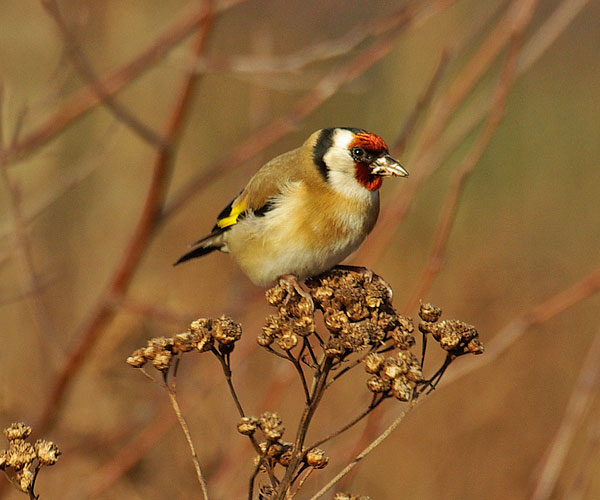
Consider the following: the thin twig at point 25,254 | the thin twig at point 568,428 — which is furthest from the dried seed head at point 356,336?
the thin twig at point 25,254

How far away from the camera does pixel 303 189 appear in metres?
3.33

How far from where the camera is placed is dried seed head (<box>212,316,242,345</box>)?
75.4 inches

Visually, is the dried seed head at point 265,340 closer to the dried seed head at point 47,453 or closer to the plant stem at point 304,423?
the plant stem at point 304,423

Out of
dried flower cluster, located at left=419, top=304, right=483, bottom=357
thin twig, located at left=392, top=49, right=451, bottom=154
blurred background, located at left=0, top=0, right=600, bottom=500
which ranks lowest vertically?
blurred background, located at left=0, top=0, right=600, bottom=500

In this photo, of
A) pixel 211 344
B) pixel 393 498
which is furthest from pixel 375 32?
pixel 393 498

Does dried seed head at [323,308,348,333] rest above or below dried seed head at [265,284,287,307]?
above

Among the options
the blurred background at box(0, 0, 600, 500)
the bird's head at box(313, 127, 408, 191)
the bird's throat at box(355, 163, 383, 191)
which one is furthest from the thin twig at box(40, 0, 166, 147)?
the bird's throat at box(355, 163, 383, 191)

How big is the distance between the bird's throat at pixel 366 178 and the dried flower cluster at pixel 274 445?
1.59 meters

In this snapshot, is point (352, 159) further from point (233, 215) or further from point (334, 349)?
point (334, 349)

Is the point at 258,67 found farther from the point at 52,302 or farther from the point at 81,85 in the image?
the point at 81,85

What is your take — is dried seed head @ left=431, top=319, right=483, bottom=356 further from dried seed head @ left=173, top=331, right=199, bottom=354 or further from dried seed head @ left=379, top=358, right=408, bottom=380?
dried seed head @ left=173, top=331, right=199, bottom=354

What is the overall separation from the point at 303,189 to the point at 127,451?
1325 millimetres

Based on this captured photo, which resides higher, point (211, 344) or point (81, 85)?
point (211, 344)

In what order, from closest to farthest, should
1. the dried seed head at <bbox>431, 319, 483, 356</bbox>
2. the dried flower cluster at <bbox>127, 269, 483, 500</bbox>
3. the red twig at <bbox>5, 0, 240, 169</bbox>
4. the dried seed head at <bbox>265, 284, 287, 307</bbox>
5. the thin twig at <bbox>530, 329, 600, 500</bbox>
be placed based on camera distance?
1. the dried flower cluster at <bbox>127, 269, 483, 500</bbox>
2. the dried seed head at <bbox>431, 319, 483, 356</bbox>
3. the dried seed head at <bbox>265, 284, 287, 307</bbox>
4. the thin twig at <bbox>530, 329, 600, 500</bbox>
5. the red twig at <bbox>5, 0, 240, 169</bbox>
